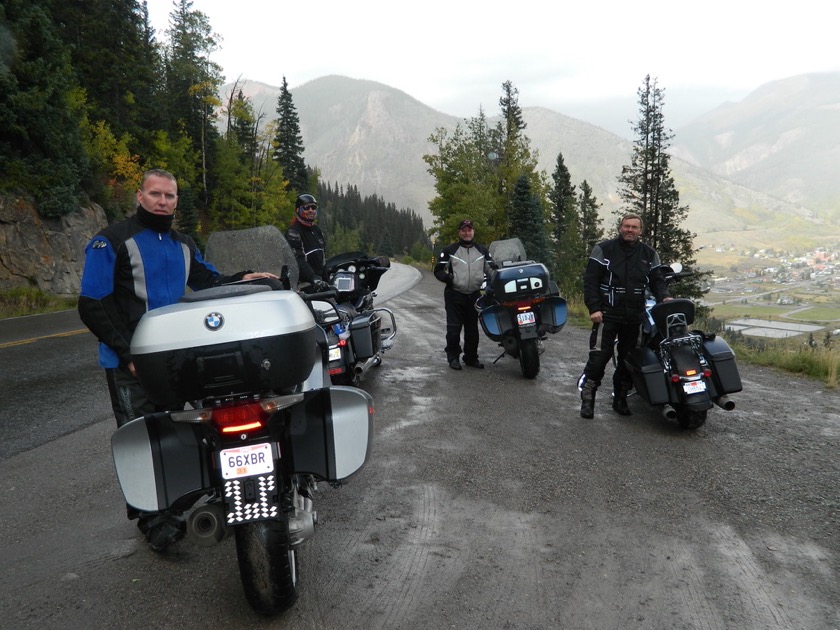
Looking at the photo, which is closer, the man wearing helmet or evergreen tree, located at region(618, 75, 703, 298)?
the man wearing helmet

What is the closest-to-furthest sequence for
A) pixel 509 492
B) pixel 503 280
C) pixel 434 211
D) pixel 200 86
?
1. pixel 509 492
2. pixel 503 280
3. pixel 200 86
4. pixel 434 211

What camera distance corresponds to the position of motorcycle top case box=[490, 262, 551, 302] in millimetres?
7715

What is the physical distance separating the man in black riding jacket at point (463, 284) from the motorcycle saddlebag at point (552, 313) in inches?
38.1

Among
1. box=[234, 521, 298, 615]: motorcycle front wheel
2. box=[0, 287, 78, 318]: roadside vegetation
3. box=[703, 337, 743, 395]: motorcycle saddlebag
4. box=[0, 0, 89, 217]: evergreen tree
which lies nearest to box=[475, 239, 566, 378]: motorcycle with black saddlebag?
box=[703, 337, 743, 395]: motorcycle saddlebag

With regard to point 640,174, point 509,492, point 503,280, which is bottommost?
point 509,492

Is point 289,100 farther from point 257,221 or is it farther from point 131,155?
point 131,155

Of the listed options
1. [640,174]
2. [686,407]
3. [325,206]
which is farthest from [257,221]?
[325,206]

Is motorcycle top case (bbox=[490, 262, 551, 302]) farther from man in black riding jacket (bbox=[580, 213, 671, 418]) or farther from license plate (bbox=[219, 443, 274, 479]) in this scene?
license plate (bbox=[219, 443, 274, 479])

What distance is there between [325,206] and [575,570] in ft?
440

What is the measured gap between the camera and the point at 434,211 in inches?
1930

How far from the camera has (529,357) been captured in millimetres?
7574

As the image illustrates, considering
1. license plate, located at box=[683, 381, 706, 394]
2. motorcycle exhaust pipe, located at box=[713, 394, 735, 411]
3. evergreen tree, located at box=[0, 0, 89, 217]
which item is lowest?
motorcycle exhaust pipe, located at box=[713, 394, 735, 411]

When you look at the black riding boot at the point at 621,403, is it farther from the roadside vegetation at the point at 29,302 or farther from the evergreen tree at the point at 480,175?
the evergreen tree at the point at 480,175

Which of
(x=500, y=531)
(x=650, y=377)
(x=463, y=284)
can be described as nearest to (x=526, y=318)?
(x=463, y=284)
